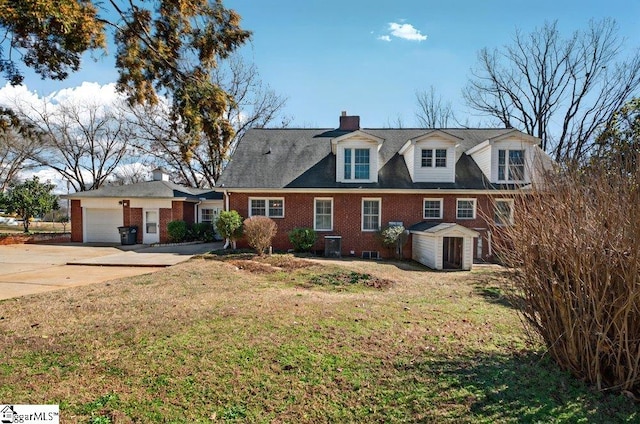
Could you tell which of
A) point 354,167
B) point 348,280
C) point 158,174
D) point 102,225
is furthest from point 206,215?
point 348,280

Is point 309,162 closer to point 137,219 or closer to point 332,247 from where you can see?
point 332,247

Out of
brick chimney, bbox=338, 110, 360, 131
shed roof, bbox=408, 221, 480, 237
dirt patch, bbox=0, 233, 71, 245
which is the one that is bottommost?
dirt patch, bbox=0, 233, 71, 245

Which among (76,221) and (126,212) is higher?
(126,212)

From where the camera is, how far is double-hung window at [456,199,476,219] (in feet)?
49.5

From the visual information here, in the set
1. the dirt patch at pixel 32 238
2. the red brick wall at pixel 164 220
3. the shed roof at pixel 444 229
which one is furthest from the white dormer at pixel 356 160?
the dirt patch at pixel 32 238

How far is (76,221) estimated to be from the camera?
63.0 feet

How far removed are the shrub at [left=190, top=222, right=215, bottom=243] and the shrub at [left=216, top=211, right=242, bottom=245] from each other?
481 cm

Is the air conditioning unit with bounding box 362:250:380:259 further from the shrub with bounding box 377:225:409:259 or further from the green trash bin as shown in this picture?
the green trash bin

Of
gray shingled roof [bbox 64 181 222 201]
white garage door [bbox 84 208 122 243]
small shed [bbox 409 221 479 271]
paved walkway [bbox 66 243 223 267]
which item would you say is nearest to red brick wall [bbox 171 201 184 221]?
gray shingled roof [bbox 64 181 222 201]

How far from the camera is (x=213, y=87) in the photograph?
24.1 feet

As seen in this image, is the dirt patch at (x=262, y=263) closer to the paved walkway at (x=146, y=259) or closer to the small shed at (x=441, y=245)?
the paved walkway at (x=146, y=259)

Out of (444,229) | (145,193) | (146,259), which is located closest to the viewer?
(444,229)

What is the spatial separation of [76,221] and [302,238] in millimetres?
14668

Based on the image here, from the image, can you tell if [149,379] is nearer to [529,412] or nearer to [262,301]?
[262,301]
